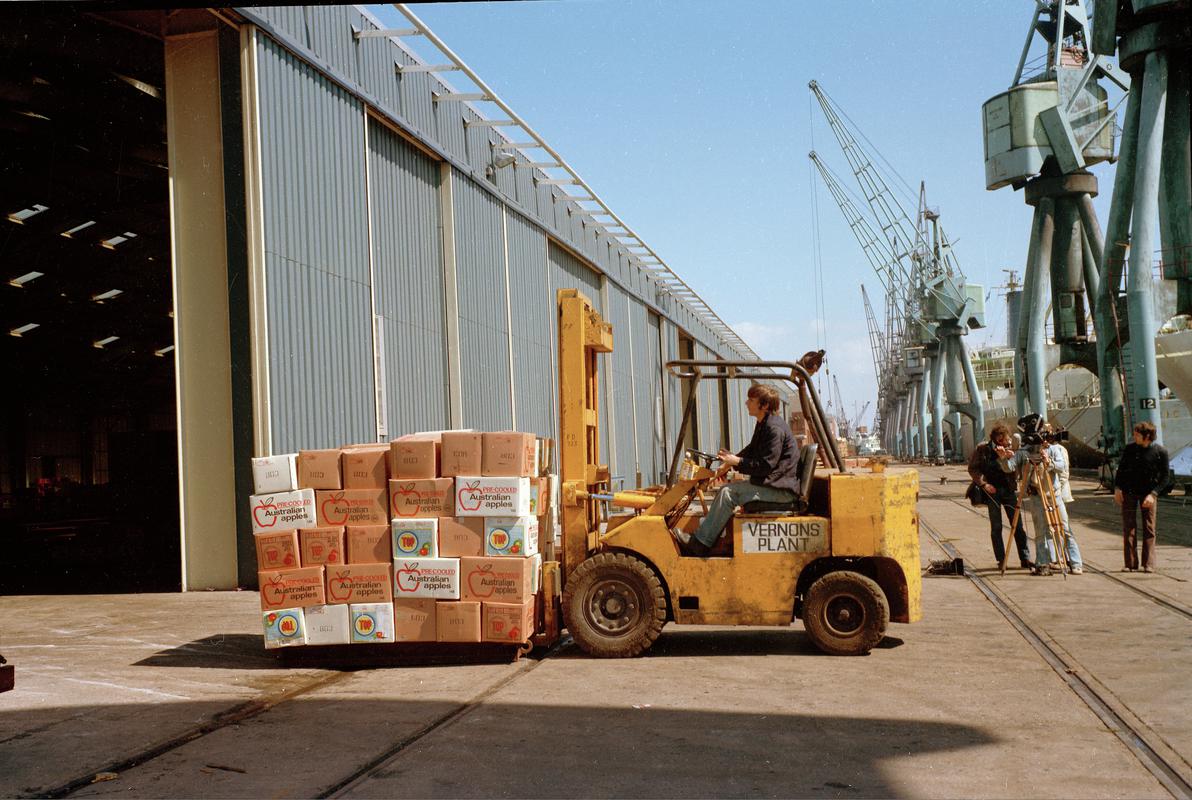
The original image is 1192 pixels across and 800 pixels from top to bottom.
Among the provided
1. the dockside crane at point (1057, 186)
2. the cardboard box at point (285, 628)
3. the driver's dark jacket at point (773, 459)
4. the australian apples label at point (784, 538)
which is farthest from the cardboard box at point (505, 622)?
the dockside crane at point (1057, 186)

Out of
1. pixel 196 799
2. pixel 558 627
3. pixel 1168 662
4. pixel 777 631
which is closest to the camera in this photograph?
pixel 196 799

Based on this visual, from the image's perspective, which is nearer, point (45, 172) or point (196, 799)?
→ point (196, 799)

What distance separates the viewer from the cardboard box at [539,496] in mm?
8672

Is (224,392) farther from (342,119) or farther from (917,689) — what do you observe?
(917,689)

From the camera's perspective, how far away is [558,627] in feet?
29.7

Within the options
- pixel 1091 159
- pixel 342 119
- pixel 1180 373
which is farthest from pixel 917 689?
pixel 1091 159

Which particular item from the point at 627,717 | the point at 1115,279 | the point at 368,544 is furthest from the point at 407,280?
the point at 1115,279

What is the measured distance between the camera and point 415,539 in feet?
27.7

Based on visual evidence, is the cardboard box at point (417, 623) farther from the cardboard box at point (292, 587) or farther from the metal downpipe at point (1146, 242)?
the metal downpipe at point (1146, 242)

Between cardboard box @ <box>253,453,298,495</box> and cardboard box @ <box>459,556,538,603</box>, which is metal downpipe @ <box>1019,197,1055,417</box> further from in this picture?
cardboard box @ <box>253,453,298,495</box>

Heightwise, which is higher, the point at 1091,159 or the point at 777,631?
the point at 1091,159

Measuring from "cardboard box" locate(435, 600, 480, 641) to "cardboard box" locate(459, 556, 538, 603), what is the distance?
89mm

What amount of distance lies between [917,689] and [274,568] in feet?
16.2

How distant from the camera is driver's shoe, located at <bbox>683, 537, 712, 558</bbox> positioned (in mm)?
8711
